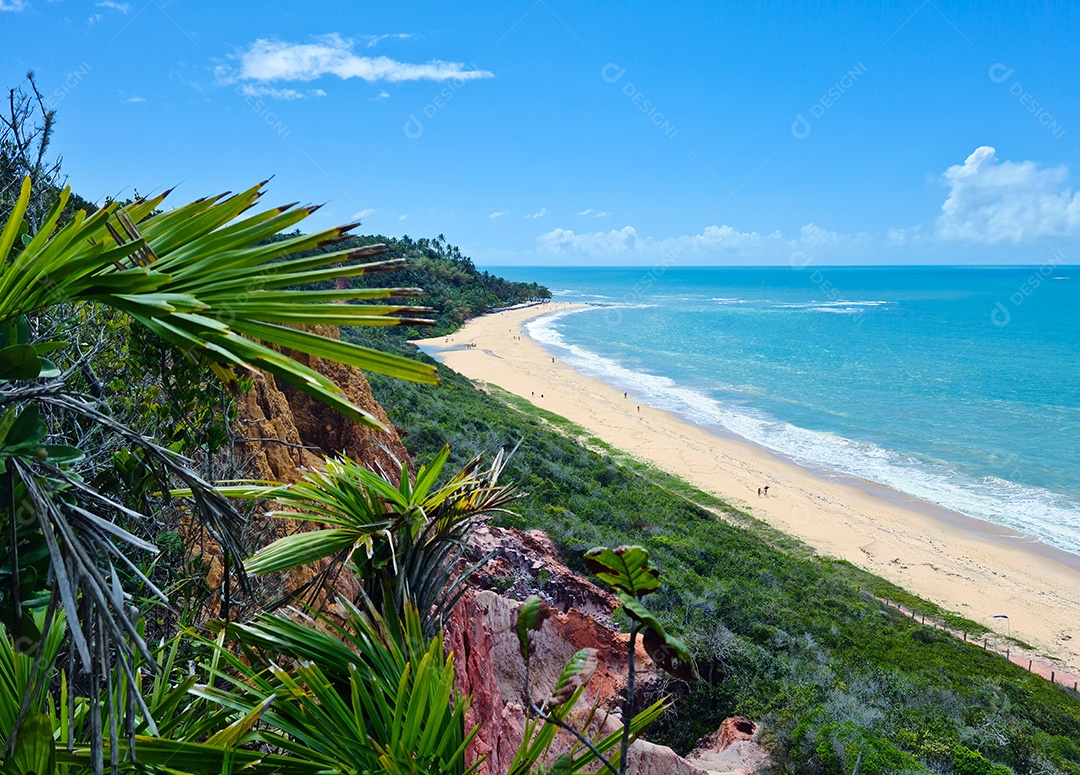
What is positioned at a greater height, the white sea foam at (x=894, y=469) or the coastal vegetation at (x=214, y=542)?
the coastal vegetation at (x=214, y=542)

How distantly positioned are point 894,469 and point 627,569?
1274 inches

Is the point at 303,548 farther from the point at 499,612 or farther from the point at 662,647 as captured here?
the point at 499,612

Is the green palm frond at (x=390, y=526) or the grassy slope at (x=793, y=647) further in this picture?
the grassy slope at (x=793, y=647)

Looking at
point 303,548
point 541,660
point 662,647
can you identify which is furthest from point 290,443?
point 541,660

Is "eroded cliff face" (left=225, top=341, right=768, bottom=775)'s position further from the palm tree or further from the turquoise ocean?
the turquoise ocean

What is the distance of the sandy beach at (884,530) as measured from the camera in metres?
18.2

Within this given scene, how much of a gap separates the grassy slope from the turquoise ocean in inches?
497

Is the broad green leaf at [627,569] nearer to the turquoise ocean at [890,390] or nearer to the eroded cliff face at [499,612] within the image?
the eroded cliff face at [499,612]

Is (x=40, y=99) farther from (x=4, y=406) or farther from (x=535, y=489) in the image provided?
(x=535, y=489)

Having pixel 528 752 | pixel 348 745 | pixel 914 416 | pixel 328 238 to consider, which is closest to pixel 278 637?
pixel 348 745

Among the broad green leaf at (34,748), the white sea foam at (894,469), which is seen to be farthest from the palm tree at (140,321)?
the white sea foam at (894,469)

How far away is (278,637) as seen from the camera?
2703 mm

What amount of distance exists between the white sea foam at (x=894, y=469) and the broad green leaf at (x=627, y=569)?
87.8 ft

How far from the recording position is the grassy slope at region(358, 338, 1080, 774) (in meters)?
7.59
